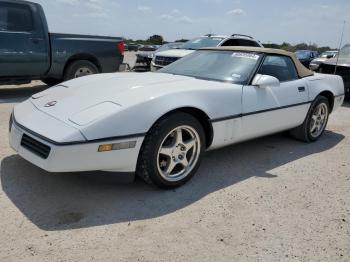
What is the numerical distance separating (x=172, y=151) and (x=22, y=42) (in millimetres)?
5108

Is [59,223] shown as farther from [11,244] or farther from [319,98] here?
[319,98]

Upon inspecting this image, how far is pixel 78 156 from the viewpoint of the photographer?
9.21 feet

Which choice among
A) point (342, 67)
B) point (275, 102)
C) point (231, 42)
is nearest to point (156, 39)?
point (231, 42)

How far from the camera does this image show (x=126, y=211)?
2.99m

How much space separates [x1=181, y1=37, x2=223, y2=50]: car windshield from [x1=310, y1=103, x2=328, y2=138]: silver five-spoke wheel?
535 centimetres

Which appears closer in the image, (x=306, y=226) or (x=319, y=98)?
(x=306, y=226)

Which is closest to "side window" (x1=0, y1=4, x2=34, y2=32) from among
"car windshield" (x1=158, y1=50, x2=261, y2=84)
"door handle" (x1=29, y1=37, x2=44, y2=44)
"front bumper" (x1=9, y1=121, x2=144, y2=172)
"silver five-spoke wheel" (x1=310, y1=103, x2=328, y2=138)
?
"door handle" (x1=29, y1=37, x2=44, y2=44)

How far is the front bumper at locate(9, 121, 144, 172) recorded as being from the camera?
9.10 feet

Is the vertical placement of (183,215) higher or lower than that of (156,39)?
lower

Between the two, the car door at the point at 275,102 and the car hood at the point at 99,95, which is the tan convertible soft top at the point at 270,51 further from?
the car hood at the point at 99,95

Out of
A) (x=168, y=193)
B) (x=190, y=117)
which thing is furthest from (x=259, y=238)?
(x=190, y=117)

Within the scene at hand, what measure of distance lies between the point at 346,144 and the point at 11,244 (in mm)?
4530

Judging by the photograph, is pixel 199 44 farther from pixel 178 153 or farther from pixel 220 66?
pixel 178 153

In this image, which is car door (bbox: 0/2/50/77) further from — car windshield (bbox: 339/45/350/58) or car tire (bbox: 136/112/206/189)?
car windshield (bbox: 339/45/350/58)
